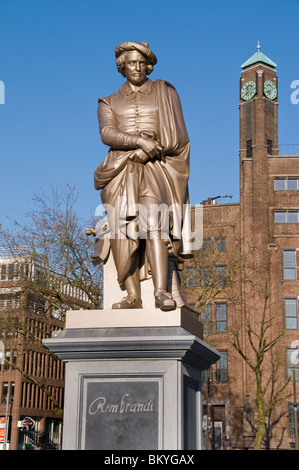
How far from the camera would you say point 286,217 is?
53062mm

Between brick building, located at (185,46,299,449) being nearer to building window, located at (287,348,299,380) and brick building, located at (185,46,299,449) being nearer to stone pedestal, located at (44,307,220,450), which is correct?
building window, located at (287,348,299,380)

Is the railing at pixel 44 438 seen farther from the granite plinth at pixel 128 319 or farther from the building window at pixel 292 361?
the granite plinth at pixel 128 319

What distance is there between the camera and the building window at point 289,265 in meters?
51.8

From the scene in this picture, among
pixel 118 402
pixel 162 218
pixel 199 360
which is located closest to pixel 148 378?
pixel 118 402

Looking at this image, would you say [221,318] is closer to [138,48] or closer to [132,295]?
[138,48]

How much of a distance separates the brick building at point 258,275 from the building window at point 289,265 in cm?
7

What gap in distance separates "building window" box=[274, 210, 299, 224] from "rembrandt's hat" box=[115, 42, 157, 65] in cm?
4580

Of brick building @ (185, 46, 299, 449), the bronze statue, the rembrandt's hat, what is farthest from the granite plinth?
brick building @ (185, 46, 299, 449)

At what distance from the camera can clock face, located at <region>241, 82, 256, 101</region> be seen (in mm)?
56128

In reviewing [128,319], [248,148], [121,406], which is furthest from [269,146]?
[121,406]

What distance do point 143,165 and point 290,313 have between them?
147 ft

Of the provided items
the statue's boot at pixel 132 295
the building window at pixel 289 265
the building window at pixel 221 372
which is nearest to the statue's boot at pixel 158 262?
the statue's boot at pixel 132 295

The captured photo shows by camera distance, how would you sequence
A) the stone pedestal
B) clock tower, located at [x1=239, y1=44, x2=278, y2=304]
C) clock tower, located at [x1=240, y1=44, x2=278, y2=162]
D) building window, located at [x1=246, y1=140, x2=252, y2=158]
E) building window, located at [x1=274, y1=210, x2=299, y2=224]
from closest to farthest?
the stone pedestal, clock tower, located at [x1=239, y1=44, x2=278, y2=304], building window, located at [x1=274, y1=210, x2=299, y2=224], clock tower, located at [x1=240, y1=44, x2=278, y2=162], building window, located at [x1=246, y1=140, x2=252, y2=158]

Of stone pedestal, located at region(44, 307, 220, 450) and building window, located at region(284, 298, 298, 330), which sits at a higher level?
building window, located at region(284, 298, 298, 330)
